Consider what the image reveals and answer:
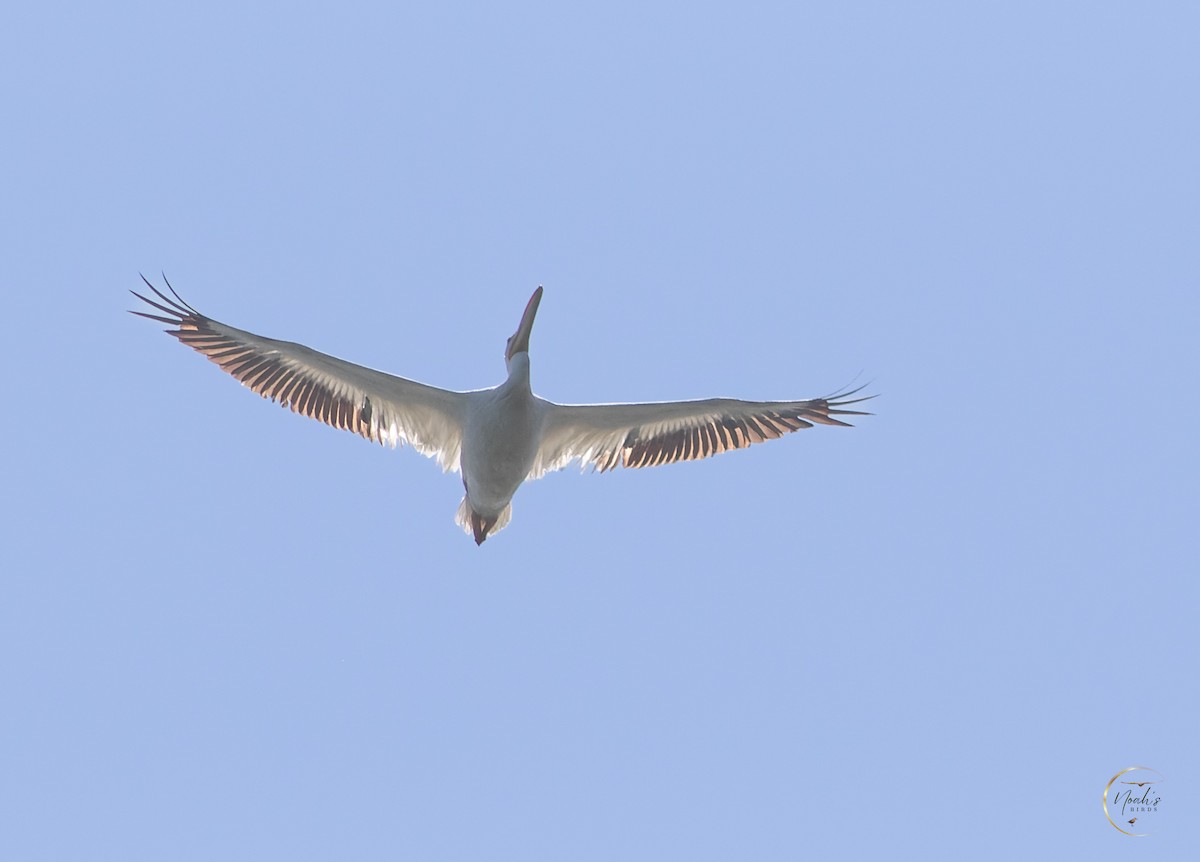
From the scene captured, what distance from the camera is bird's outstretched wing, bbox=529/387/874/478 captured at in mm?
11062

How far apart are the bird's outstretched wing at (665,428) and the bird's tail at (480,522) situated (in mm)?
488

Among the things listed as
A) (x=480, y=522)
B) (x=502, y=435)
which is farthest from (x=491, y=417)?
(x=480, y=522)

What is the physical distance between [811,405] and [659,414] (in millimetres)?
1286

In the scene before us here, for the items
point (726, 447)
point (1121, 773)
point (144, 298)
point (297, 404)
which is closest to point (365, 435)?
point (297, 404)

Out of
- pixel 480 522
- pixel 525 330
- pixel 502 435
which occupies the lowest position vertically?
pixel 480 522

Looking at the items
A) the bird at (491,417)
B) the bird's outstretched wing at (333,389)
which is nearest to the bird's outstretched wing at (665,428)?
the bird at (491,417)

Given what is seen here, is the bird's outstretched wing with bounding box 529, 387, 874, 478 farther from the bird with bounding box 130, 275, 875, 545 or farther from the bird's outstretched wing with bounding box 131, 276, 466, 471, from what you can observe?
the bird's outstretched wing with bounding box 131, 276, 466, 471

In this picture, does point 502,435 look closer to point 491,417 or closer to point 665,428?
point 491,417

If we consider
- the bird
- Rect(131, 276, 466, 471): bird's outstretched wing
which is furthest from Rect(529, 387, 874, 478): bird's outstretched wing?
Rect(131, 276, 466, 471): bird's outstretched wing

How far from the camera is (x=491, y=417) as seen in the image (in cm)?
1044

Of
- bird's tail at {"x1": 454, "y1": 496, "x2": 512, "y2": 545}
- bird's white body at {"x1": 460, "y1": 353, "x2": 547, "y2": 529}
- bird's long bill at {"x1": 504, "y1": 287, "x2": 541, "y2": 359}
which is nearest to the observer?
bird's white body at {"x1": 460, "y1": 353, "x2": 547, "y2": 529}

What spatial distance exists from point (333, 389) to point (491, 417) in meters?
1.49

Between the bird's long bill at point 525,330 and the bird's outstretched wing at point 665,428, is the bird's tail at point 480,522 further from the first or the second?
the bird's long bill at point 525,330

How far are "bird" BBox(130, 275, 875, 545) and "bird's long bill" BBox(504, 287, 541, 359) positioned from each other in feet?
0.04
